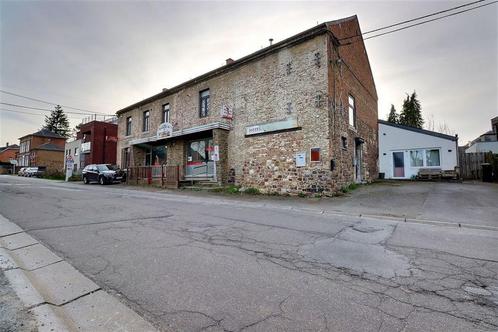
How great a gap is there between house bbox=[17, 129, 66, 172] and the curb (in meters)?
62.8

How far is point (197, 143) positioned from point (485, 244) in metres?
16.5

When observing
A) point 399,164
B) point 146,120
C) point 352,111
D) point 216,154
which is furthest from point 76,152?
point 399,164

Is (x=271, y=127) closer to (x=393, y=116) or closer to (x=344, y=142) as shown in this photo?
(x=344, y=142)

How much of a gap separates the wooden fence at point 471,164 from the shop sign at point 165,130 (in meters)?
22.6

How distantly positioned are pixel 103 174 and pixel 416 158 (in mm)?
25879

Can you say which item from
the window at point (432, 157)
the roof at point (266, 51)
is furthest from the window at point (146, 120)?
the window at point (432, 157)

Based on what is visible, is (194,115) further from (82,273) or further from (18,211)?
(82,273)

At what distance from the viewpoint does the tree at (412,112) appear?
136ft

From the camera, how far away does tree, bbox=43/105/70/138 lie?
3027 inches

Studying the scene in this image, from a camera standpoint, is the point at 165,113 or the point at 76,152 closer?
the point at 165,113

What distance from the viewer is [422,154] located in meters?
21.8

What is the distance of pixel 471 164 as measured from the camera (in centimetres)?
2147

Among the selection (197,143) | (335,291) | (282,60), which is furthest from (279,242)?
(197,143)

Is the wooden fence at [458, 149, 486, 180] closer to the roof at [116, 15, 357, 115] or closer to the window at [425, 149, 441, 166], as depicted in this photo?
the window at [425, 149, 441, 166]
